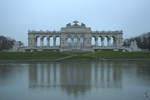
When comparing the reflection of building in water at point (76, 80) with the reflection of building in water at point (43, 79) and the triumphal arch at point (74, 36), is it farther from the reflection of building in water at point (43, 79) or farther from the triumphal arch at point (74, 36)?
the triumphal arch at point (74, 36)

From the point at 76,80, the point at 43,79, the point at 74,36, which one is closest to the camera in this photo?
the point at 76,80

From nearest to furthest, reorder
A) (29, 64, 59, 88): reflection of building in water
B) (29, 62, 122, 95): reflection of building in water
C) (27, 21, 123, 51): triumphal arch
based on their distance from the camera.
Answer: (29, 62, 122, 95): reflection of building in water, (29, 64, 59, 88): reflection of building in water, (27, 21, 123, 51): triumphal arch

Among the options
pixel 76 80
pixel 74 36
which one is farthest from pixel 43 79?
pixel 74 36

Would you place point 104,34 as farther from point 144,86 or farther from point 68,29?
point 144,86

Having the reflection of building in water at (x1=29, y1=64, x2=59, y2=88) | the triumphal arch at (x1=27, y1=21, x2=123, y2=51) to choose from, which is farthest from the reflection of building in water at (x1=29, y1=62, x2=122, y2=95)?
the triumphal arch at (x1=27, y1=21, x2=123, y2=51)

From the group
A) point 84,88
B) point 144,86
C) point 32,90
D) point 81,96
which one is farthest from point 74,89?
point 144,86

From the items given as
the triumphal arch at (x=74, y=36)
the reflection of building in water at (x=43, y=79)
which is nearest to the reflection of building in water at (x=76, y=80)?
the reflection of building in water at (x=43, y=79)

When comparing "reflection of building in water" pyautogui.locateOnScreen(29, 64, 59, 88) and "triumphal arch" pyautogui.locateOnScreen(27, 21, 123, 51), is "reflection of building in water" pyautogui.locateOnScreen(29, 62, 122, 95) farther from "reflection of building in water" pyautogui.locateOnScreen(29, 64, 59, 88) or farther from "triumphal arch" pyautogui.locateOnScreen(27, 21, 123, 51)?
"triumphal arch" pyautogui.locateOnScreen(27, 21, 123, 51)

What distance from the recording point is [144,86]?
10.1 metres

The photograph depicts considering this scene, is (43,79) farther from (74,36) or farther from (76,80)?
(74,36)

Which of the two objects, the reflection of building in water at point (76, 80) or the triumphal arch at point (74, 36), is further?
the triumphal arch at point (74, 36)

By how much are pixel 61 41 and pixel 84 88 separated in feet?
254

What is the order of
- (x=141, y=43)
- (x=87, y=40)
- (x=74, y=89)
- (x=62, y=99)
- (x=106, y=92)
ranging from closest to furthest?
1. (x=62, y=99)
2. (x=106, y=92)
3. (x=74, y=89)
4. (x=141, y=43)
5. (x=87, y=40)

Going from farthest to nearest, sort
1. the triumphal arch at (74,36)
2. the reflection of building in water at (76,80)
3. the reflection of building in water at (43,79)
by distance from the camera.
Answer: the triumphal arch at (74,36) → the reflection of building in water at (43,79) → the reflection of building in water at (76,80)
